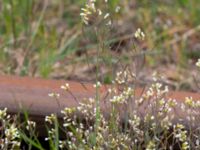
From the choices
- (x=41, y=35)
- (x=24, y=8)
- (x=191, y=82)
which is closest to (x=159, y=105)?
(x=191, y=82)

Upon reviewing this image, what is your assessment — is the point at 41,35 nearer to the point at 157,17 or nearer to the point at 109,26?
the point at 157,17

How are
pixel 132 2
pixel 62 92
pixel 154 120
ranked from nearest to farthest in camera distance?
pixel 154 120
pixel 62 92
pixel 132 2

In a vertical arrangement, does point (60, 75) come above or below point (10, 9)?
below

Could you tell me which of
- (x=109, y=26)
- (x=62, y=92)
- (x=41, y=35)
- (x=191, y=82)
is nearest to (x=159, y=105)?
(x=109, y=26)

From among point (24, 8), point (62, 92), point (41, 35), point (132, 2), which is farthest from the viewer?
point (132, 2)

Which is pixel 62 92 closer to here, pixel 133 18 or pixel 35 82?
pixel 35 82

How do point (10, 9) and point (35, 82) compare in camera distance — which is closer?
point (35, 82)
